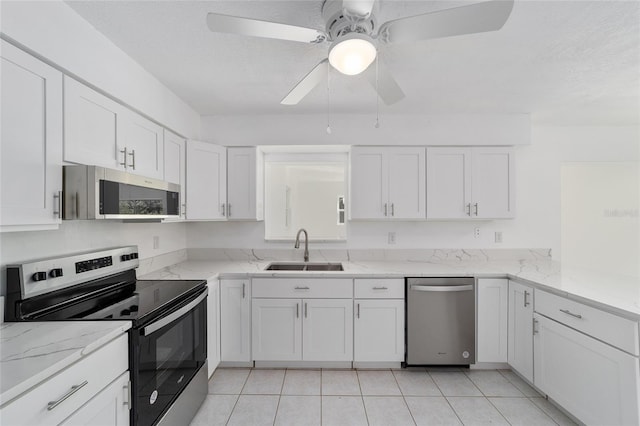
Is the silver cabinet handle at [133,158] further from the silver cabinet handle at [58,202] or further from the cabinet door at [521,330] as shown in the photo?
the cabinet door at [521,330]

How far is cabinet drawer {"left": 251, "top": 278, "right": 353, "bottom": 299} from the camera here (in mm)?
2494

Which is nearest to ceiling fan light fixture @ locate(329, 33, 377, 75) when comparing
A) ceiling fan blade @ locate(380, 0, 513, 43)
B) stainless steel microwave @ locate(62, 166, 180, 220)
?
ceiling fan blade @ locate(380, 0, 513, 43)

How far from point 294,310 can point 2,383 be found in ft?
5.98

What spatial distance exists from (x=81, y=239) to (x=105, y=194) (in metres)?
0.61

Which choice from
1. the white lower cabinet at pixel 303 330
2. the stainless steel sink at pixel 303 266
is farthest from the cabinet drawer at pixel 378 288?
the stainless steel sink at pixel 303 266

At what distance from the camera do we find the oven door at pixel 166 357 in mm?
1374

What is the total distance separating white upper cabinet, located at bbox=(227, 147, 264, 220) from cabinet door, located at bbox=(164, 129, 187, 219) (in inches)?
18.1

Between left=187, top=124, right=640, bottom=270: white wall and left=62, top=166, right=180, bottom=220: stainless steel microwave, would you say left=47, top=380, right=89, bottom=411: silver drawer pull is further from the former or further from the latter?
left=187, top=124, right=640, bottom=270: white wall

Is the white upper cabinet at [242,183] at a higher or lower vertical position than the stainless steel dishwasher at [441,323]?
higher

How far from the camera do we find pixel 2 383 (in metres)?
0.85

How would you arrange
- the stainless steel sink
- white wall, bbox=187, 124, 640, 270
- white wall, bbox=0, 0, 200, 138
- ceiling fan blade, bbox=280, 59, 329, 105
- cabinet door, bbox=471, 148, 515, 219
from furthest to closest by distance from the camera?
white wall, bbox=187, 124, 640, 270
the stainless steel sink
cabinet door, bbox=471, 148, 515, 219
ceiling fan blade, bbox=280, 59, 329, 105
white wall, bbox=0, 0, 200, 138

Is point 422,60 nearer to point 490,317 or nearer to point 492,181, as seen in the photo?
point 492,181

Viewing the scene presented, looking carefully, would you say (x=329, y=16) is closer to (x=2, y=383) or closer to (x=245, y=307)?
(x=2, y=383)

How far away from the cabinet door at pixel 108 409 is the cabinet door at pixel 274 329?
1.22 meters
